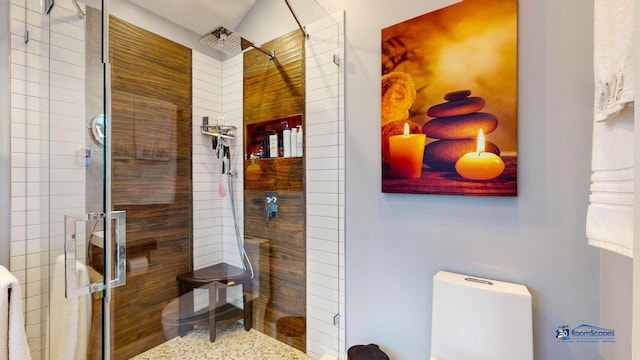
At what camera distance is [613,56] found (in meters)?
0.70

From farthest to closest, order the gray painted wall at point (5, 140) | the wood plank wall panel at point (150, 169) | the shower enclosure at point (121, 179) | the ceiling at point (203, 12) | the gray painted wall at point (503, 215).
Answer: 1. the ceiling at point (203, 12)
2. the wood plank wall panel at point (150, 169)
3. the gray painted wall at point (5, 140)
4. the shower enclosure at point (121, 179)
5. the gray painted wall at point (503, 215)

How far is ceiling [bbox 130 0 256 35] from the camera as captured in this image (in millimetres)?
1778

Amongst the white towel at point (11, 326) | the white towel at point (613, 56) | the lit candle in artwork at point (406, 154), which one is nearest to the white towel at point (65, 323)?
the white towel at point (11, 326)

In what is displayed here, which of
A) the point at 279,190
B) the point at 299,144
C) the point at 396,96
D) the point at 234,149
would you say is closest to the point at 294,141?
the point at 299,144

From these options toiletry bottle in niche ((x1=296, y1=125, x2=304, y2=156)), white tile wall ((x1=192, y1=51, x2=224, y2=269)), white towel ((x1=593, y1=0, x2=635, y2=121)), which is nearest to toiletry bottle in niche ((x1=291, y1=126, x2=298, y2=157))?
toiletry bottle in niche ((x1=296, y1=125, x2=304, y2=156))

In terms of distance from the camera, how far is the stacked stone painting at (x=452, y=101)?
1.17 m

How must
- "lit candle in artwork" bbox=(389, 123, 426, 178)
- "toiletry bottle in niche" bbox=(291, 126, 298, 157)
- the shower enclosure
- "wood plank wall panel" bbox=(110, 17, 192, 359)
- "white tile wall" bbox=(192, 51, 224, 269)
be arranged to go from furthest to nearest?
"white tile wall" bbox=(192, 51, 224, 269) < "toiletry bottle in niche" bbox=(291, 126, 298, 157) < "wood plank wall panel" bbox=(110, 17, 192, 359) < "lit candle in artwork" bbox=(389, 123, 426, 178) < the shower enclosure

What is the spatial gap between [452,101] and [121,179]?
1.95m

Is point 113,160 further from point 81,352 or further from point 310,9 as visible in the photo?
point 310,9

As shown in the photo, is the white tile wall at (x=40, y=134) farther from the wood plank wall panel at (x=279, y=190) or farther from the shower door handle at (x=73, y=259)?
the wood plank wall panel at (x=279, y=190)

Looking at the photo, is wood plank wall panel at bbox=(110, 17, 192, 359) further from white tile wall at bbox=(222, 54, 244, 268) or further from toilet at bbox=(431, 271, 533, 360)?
toilet at bbox=(431, 271, 533, 360)

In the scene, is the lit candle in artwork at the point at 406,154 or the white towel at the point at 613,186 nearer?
the white towel at the point at 613,186

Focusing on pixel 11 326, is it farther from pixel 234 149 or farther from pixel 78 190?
pixel 234 149

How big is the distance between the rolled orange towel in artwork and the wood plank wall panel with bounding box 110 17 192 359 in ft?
4.78
